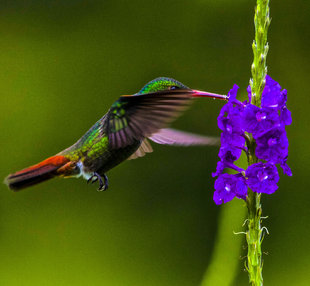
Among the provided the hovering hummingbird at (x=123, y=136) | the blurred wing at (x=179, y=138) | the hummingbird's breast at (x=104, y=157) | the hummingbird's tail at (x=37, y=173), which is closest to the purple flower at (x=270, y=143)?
the hovering hummingbird at (x=123, y=136)

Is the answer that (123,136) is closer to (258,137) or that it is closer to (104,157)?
(104,157)

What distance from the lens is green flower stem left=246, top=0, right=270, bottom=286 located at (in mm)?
1407

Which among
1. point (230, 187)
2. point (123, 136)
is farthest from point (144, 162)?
point (230, 187)

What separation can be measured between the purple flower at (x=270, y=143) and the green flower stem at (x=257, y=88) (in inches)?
1.6

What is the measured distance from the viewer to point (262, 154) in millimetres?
1402

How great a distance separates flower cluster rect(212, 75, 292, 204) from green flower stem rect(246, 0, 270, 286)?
1.2 inches

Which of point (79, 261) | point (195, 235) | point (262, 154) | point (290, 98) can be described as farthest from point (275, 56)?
point (262, 154)

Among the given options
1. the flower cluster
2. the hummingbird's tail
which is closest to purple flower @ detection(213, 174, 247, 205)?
the flower cluster

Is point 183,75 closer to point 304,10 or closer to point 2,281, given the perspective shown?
point 304,10

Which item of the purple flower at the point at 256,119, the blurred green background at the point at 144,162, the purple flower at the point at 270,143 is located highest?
the purple flower at the point at 256,119

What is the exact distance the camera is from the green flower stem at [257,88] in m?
1.41

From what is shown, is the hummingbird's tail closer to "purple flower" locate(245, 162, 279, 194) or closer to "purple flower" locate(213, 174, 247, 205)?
"purple flower" locate(213, 174, 247, 205)

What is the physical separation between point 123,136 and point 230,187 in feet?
1.55

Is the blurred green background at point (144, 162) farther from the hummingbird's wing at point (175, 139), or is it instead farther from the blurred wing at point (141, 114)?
the blurred wing at point (141, 114)
